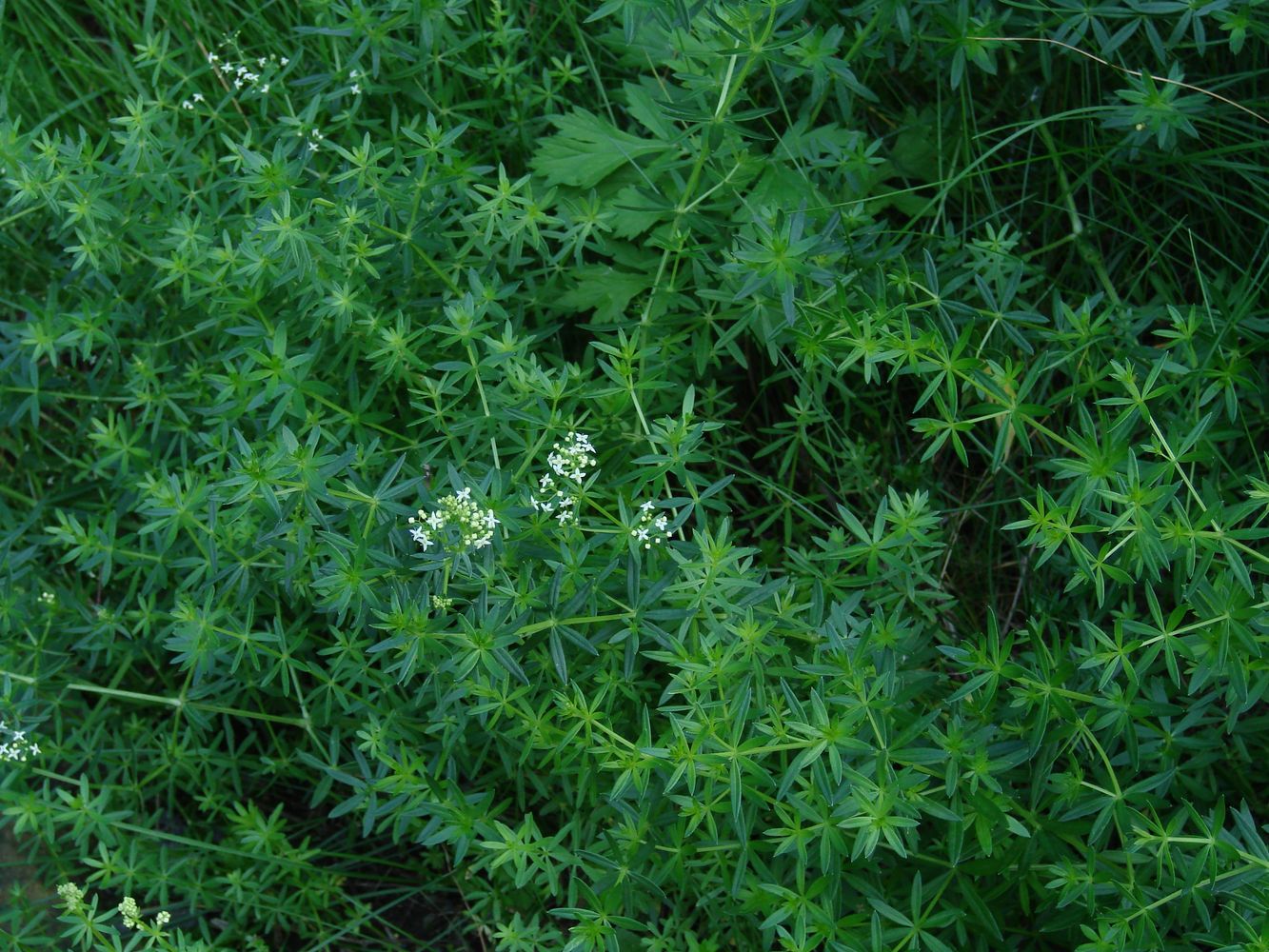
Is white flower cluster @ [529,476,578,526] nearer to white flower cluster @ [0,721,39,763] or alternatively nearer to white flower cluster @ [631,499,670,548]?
white flower cluster @ [631,499,670,548]

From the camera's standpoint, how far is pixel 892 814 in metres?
2.65

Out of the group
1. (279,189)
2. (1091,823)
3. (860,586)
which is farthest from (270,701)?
(1091,823)

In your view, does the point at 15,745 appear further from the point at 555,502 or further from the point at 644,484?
the point at 644,484

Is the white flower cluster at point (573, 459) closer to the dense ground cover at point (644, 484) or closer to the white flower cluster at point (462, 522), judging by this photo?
the dense ground cover at point (644, 484)

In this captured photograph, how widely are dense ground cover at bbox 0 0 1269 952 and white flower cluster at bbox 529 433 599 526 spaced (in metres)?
0.02

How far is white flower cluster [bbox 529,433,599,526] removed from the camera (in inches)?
112

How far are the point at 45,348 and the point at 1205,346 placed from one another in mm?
3341

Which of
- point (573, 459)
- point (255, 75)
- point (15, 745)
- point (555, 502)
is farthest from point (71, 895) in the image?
point (255, 75)

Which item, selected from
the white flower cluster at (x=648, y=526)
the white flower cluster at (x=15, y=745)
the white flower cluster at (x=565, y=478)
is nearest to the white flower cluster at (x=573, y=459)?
the white flower cluster at (x=565, y=478)

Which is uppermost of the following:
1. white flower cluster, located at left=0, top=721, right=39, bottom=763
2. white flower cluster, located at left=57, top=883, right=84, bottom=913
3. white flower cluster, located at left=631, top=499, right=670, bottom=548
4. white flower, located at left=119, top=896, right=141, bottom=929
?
white flower cluster, located at left=631, top=499, right=670, bottom=548

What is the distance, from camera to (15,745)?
354 cm

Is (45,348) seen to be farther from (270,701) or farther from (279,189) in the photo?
(270,701)

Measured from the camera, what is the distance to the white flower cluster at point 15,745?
347cm

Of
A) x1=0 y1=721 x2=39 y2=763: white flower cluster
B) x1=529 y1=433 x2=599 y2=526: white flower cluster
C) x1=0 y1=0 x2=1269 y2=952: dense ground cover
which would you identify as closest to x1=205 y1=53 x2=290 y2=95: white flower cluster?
x1=0 y1=0 x2=1269 y2=952: dense ground cover
